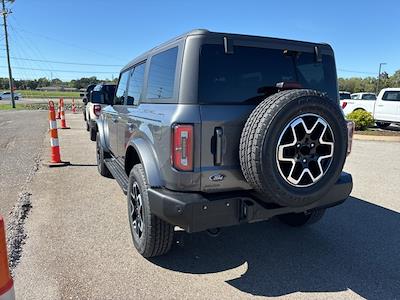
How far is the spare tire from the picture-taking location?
258 centimetres

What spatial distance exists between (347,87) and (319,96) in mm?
93640

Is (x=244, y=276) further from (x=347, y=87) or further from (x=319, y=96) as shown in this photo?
(x=347, y=87)

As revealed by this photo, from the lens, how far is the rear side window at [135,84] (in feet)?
13.3

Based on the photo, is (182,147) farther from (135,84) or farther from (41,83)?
(41,83)

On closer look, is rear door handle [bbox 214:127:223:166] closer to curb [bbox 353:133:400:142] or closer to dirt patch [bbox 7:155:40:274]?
dirt patch [bbox 7:155:40:274]

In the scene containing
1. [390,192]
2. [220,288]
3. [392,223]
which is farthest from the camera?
[390,192]

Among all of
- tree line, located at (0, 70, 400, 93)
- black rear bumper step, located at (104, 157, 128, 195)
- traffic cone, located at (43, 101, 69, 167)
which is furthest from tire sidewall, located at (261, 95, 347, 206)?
tree line, located at (0, 70, 400, 93)

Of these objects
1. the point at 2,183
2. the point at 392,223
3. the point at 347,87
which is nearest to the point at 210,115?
the point at 392,223

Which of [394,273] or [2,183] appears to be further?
[2,183]

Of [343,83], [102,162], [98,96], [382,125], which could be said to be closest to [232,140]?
[98,96]

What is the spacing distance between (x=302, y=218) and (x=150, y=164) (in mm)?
2125

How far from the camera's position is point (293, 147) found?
2.70 metres

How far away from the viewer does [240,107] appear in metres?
2.86

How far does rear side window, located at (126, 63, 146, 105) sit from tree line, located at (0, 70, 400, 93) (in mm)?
73568
